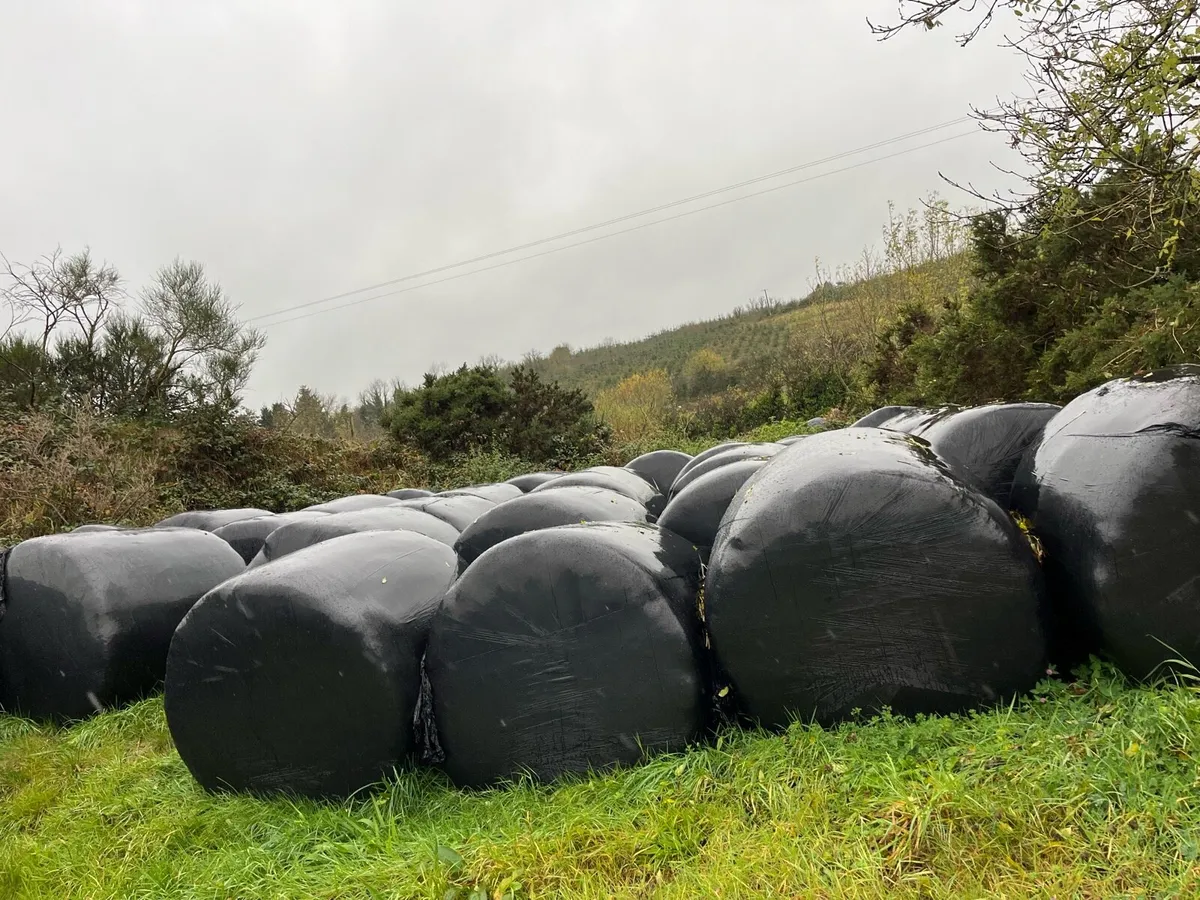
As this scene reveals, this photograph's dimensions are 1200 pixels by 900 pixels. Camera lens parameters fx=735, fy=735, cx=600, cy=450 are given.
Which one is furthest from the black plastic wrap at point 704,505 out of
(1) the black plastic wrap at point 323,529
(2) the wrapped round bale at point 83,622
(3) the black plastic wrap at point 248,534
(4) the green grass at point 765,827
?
(3) the black plastic wrap at point 248,534

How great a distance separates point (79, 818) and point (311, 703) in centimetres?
131

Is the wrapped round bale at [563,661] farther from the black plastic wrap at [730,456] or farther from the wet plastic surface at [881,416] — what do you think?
the wet plastic surface at [881,416]

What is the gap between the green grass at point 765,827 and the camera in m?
1.89

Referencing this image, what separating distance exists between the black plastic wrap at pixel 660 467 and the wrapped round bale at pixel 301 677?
554cm

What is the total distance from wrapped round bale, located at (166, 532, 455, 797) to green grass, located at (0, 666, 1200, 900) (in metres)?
0.15

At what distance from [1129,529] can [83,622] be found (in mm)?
5034

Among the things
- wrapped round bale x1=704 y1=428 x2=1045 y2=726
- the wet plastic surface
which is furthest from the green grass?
the wet plastic surface

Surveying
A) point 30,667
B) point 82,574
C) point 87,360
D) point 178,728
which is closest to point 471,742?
point 178,728

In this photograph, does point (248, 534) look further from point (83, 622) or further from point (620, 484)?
point (620, 484)

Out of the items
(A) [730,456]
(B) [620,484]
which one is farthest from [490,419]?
(A) [730,456]

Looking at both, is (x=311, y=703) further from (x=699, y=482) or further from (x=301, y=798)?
(x=699, y=482)

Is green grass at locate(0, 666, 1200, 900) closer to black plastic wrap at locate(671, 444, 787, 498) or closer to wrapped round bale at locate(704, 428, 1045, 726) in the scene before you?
wrapped round bale at locate(704, 428, 1045, 726)

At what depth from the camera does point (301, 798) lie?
9.93 feet

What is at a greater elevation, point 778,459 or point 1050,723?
point 778,459
